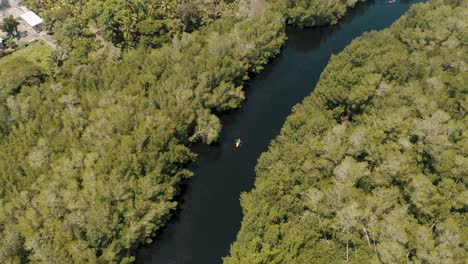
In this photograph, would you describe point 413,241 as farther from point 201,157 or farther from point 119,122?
point 119,122

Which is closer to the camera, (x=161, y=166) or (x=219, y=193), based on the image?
(x=161, y=166)

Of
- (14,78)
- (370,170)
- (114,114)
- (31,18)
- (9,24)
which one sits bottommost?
(370,170)

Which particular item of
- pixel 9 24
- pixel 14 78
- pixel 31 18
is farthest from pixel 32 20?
pixel 14 78

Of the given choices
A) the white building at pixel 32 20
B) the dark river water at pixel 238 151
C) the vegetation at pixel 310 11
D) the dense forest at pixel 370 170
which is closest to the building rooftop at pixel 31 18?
the white building at pixel 32 20

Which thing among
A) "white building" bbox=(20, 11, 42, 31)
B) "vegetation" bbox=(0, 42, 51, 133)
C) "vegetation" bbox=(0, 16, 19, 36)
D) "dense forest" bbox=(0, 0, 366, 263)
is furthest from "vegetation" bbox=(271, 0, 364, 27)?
"vegetation" bbox=(0, 16, 19, 36)

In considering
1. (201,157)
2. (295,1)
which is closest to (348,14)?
(295,1)

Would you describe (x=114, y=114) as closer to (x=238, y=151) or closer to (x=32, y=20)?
(x=238, y=151)
